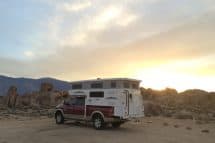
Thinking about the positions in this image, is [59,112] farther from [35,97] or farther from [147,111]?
[35,97]

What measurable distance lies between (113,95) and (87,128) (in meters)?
3.04

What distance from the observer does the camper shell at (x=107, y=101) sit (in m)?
24.3

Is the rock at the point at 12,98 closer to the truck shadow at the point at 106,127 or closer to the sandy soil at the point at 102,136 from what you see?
the truck shadow at the point at 106,127

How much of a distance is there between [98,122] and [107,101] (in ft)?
5.19

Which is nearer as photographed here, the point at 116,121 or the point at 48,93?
the point at 116,121

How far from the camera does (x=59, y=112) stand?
94.6ft

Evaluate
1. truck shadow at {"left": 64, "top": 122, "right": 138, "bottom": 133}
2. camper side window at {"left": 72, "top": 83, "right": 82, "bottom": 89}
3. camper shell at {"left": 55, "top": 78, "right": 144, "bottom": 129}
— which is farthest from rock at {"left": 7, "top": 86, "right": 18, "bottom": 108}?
camper shell at {"left": 55, "top": 78, "right": 144, "bottom": 129}

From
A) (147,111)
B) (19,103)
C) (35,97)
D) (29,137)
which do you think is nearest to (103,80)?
(29,137)

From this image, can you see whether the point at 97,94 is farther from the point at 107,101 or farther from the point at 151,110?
the point at 151,110

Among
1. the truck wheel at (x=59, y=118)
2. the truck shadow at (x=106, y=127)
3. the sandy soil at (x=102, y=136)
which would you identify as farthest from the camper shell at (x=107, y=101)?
the truck wheel at (x=59, y=118)

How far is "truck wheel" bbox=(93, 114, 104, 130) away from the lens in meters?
25.1

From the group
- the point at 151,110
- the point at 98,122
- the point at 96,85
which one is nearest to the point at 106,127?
the point at 98,122

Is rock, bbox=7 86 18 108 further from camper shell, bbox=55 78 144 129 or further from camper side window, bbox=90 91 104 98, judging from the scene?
camper side window, bbox=90 91 104 98

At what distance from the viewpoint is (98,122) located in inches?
996
